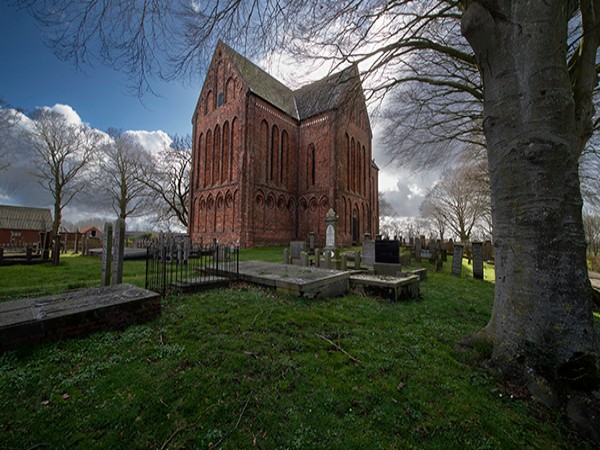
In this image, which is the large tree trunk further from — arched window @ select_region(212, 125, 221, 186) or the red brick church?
arched window @ select_region(212, 125, 221, 186)

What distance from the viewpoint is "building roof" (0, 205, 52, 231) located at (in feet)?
110

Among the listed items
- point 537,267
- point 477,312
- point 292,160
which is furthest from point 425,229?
point 537,267

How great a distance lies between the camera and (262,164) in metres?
21.6

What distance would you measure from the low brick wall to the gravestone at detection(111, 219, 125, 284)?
3.63 feet

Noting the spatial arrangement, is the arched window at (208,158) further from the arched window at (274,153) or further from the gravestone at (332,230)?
the gravestone at (332,230)

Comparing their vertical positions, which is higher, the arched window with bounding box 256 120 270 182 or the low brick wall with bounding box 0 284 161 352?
the arched window with bounding box 256 120 270 182

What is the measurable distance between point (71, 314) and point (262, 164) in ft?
64.0

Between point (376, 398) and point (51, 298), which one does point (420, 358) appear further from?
point (51, 298)

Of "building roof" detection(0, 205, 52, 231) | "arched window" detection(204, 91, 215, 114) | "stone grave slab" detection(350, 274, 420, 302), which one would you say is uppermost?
"arched window" detection(204, 91, 215, 114)

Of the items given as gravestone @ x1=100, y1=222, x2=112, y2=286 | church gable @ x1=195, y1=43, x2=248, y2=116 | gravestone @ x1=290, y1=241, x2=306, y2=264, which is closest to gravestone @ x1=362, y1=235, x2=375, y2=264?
gravestone @ x1=290, y1=241, x2=306, y2=264

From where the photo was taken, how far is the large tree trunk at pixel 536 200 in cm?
262

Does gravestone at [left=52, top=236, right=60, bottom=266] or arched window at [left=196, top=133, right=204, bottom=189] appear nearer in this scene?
gravestone at [left=52, top=236, right=60, bottom=266]

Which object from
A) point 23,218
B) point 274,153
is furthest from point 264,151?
point 23,218

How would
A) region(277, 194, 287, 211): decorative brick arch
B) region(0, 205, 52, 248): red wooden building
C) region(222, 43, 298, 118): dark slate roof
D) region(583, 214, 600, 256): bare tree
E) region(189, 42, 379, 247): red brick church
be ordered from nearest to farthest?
region(189, 42, 379, 247): red brick church
region(222, 43, 298, 118): dark slate roof
region(277, 194, 287, 211): decorative brick arch
region(0, 205, 52, 248): red wooden building
region(583, 214, 600, 256): bare tree
